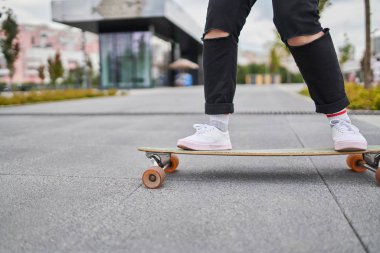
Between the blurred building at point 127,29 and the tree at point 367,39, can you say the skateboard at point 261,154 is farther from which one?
the blurred building at point 127,29

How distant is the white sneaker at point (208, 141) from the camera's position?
220 centimetres

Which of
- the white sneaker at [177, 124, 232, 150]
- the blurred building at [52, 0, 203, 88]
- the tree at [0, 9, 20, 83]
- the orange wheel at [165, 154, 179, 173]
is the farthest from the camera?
the blurred building at [52, 0, 203, 88]

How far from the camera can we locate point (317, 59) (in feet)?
6.68

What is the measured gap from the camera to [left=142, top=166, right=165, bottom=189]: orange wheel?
2031 mm

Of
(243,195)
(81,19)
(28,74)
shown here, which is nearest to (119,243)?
(243,195)

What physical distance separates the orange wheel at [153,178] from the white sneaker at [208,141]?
0.26 m

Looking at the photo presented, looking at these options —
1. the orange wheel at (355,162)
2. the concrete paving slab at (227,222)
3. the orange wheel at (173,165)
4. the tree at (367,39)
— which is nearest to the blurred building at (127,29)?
the tree at (367,39)

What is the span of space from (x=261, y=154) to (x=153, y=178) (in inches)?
22.9

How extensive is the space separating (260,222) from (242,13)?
1171mm

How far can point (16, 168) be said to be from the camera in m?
2.69

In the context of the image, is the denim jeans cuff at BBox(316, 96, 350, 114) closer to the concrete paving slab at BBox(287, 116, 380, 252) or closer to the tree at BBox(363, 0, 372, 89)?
the concrete paving slab at BBox(287, 116, 380, 252)

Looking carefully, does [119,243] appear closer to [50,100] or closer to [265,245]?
[265,245]

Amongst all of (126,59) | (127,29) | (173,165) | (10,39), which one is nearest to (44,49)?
(127,29)

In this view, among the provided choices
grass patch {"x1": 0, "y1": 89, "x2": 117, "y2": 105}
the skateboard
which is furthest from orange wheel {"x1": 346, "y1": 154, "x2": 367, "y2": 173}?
grass patch {"x1": 0, "y1": 89, "x2": 117, "y2": 105}
